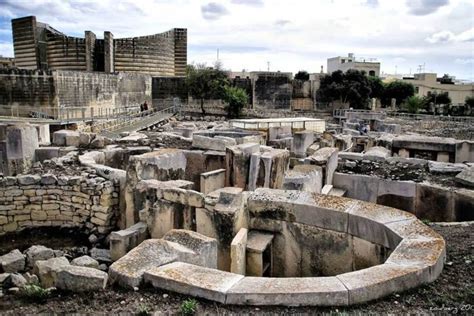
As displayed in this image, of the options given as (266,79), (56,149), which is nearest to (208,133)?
(56,149)

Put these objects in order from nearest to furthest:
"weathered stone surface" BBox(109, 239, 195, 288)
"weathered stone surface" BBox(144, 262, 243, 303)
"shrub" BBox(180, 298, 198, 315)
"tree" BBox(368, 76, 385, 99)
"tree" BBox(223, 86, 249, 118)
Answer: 1. "shrub" BBox(180, 298, 198, 315)
2. "weathered stone surface" BBox(144, 262, 243, 303)
3. "weathered stone surface" BBox(109, 239, 195, 288)
4. "tree" BBox(223, 86, 249, 118)
5. "tree" BBox(368, 76, 385, 99)

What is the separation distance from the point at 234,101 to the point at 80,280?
29.2 m

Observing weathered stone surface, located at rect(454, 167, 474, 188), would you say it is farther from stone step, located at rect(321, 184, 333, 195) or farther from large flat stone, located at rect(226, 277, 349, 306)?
large flat stone, located at rect(226, 277, 349, 306)

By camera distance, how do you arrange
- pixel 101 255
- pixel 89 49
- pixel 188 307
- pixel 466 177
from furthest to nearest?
pixel 89 49 < pixel 466 177 < pixel 101 255 < pixel 188 307

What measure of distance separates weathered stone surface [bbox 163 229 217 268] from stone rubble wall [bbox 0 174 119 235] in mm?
3170

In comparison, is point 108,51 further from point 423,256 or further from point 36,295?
point 423,256

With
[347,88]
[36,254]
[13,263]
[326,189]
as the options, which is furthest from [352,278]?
[347,88]

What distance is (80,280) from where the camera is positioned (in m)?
3.54

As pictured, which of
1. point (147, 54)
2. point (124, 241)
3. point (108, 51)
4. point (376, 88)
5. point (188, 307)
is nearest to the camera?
point (188, 307)

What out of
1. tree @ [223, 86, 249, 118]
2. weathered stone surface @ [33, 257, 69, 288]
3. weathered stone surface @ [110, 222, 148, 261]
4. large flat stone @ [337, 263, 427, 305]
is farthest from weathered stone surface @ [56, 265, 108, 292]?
tree @ [223, 86, 249, 118]

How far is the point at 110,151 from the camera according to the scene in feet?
31.0

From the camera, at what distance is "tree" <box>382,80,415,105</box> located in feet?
149

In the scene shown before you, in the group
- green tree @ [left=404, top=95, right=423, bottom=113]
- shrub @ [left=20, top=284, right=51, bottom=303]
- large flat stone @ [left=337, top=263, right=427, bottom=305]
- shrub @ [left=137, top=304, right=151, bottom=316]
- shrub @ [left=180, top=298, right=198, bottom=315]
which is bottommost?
shrub @ [left=20, top=284, right=51, bottom=303]

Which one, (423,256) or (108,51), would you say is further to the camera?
(108,51)
